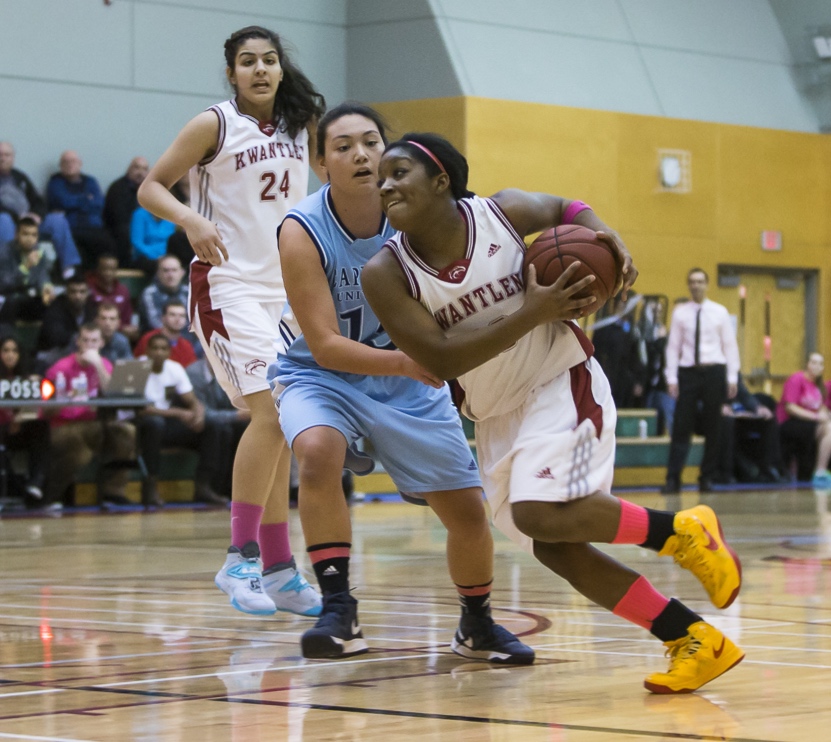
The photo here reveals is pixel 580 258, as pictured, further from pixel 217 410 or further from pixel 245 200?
pixel 217 410

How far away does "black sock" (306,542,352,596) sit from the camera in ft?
13.4

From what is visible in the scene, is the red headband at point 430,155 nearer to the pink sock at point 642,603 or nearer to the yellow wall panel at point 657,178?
the pink sock at point 642,603

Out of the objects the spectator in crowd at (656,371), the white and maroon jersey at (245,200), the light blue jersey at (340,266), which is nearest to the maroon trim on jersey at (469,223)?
the light blue jersey at (340,266)

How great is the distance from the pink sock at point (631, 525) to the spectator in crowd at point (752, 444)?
465 inches

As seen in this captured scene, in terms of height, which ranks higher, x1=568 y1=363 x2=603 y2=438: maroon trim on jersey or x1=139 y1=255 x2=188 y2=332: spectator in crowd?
x1=139 y1=255 x2=188 y2=332: spectator in crowd

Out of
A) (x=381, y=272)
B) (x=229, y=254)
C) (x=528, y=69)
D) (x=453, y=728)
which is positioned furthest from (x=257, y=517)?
(x=528, y=69)

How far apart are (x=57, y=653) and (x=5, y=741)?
1.23 meters

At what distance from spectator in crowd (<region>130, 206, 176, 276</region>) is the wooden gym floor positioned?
632 cm

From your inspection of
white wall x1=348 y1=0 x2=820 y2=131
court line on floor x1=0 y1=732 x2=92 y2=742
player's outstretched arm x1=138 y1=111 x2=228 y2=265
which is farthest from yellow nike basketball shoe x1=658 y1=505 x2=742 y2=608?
white wall x1=348 y1=0 x2=820 y2=131

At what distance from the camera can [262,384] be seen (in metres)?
4.98

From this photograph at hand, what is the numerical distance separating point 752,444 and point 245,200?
37.0 ft

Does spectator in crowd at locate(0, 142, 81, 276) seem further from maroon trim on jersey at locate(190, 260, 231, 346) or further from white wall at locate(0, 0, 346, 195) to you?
maroon trim on jersey at locate(190, 260, 231, 346)

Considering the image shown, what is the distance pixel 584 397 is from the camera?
3.63 meters

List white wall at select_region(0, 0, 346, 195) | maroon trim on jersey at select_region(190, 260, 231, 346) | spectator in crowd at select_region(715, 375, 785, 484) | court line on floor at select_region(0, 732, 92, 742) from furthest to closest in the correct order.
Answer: spectator in crowd at select_region(715, 375, 785, 484), white wall at select_region(0, 0, 346, 195), maroon trim on jersey at select_region(190, 260, 231, 346), court line on floor at select_region(0, 732, 92, 742)
